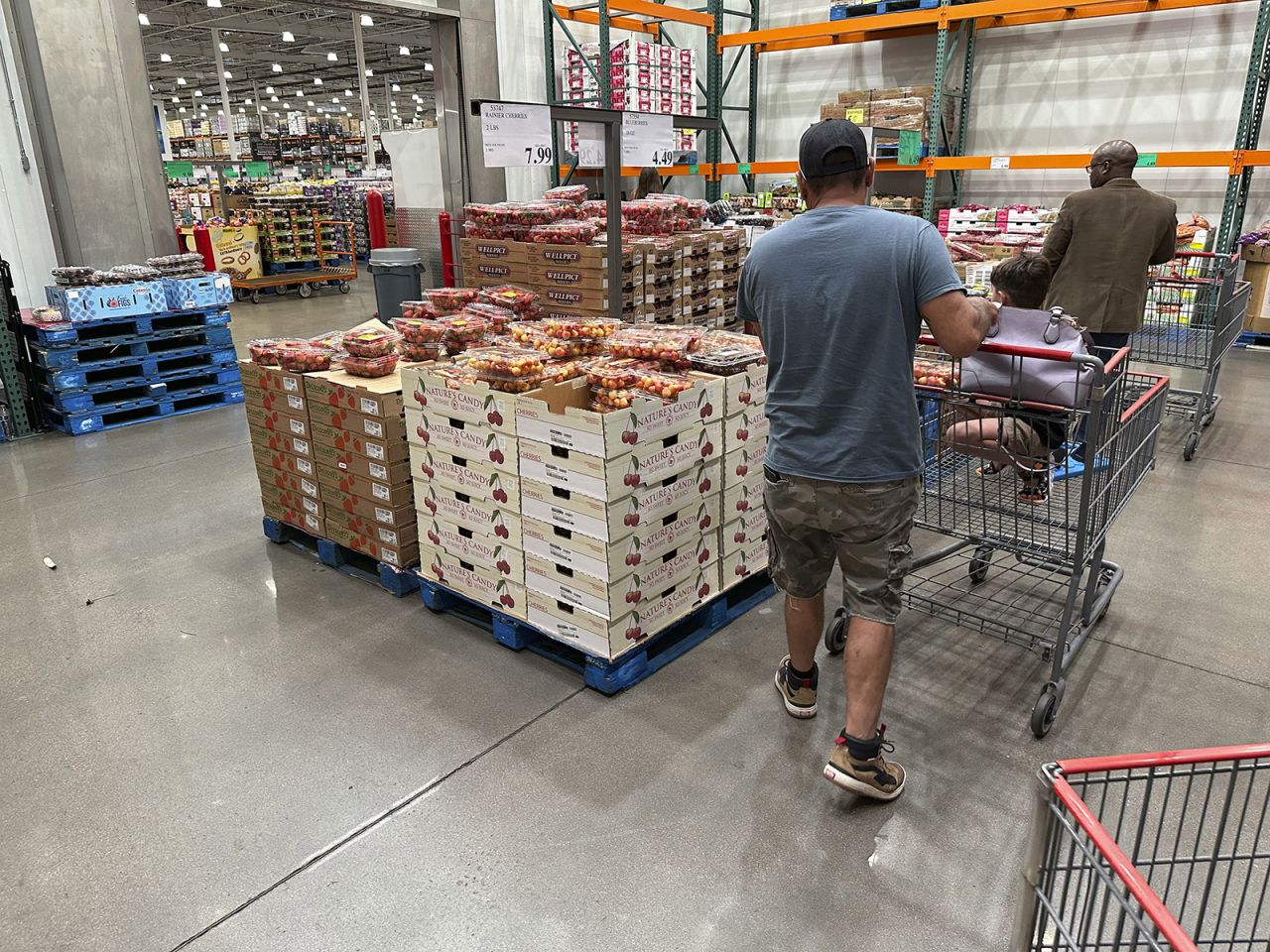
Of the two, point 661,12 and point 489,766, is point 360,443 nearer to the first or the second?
point 489,766

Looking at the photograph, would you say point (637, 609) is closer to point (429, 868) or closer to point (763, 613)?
point (763, 613)

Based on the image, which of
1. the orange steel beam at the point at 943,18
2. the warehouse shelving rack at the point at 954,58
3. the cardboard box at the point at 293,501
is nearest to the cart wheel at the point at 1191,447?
the warehouse shelving rack at the point at 954,58

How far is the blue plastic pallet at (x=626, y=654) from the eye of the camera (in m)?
3.51

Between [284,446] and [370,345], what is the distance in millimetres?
828

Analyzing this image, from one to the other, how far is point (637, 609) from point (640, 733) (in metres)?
0.49

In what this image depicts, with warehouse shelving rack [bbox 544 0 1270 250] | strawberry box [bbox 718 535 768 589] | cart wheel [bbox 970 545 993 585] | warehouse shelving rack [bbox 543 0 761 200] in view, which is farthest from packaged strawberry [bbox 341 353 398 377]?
warehouse shelving rack [bbox 544 0 1270 250]

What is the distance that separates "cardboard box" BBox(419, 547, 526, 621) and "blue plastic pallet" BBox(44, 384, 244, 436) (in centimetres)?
477

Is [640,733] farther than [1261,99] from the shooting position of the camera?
No

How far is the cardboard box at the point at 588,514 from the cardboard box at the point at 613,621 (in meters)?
0.33

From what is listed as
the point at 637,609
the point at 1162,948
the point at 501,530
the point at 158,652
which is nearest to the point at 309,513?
the point at 158,652

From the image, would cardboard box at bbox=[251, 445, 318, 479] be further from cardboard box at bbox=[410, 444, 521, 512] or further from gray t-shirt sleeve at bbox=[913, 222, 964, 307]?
gray t-shirt sleeve at bbox=[913, 222, 964, 307]

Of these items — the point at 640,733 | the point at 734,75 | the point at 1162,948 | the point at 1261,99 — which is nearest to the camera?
the point at 1162,948

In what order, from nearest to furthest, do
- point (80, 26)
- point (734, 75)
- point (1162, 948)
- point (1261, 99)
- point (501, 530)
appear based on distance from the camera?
1. point (1162, 948)
2. point (501, 530)
3. point (80, 26)
4. point (1261, 99)
5. point (734, 75)

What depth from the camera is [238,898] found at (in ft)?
8.36
